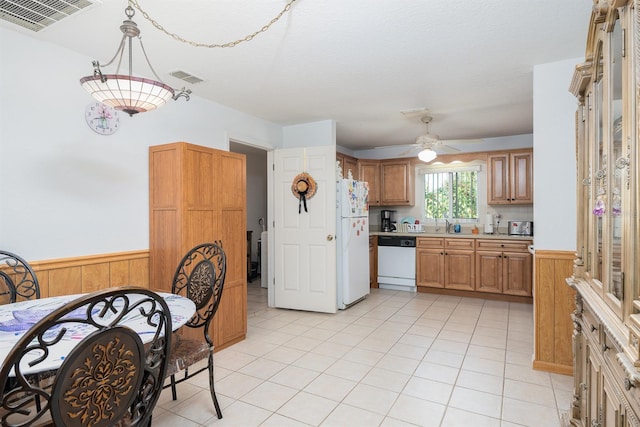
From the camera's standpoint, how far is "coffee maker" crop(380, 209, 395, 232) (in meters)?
6.22

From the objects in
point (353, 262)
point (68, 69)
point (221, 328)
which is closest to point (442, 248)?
point (353, 262)

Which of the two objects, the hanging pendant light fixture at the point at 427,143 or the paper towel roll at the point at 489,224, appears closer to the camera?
the hanging pendant light fixture at the point at 427,143

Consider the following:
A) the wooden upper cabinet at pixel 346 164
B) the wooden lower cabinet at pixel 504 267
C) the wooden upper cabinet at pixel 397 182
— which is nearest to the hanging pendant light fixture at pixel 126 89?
the wooden upper cabinet at pixel 346 164

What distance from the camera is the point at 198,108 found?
11.8ft

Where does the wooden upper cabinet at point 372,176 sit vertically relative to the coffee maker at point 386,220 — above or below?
above

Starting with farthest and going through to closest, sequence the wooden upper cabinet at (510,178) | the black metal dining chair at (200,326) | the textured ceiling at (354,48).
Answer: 1. the wooden upper cabinet at (510,178)
2. the textured ceiling at (354,48)
3. the black metal dining chair at (200,326)

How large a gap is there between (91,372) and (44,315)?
84 cm

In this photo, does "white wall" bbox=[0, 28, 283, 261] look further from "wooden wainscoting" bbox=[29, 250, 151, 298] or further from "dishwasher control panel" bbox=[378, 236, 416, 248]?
"dishwasher control panel" bbox=[378, 236, 416, 248]

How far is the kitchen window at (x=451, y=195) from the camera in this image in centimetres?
579

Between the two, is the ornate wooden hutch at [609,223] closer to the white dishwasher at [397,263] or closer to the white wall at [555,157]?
the white wall at [555,157]

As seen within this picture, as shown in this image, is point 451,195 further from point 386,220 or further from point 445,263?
point 445,263

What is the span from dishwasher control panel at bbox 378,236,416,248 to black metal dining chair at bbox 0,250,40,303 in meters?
4.50

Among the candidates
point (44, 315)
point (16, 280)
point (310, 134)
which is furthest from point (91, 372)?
point (310, 134)

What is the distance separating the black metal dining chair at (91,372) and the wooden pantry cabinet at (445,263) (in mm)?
4641
